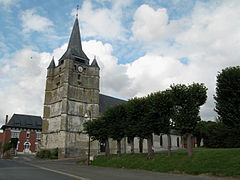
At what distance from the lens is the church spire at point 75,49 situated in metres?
54.2

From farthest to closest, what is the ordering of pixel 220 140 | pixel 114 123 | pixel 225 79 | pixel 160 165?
1. pixel 220 140
2. pixel 114 123
3. pixel 225 79
4. pixel 160 165

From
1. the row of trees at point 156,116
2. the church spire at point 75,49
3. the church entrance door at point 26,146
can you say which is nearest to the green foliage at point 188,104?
the row of trees at point 156,116

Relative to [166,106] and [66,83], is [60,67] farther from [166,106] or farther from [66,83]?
[166,106]

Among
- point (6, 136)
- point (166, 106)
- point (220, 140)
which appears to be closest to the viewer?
point (166, 106)

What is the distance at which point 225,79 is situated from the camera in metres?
22.5

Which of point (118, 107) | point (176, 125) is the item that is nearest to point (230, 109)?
point (176, 125)

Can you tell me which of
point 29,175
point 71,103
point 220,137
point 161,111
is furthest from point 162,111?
point 71,103

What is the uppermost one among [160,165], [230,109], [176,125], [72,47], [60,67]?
→ [72,47]

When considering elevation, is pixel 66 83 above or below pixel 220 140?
above

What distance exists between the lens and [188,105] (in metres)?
23.1

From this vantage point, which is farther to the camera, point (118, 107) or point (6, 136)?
point (6, 136)

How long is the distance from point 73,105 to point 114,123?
1922 cm

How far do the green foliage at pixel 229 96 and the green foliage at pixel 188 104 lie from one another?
1.55 meters

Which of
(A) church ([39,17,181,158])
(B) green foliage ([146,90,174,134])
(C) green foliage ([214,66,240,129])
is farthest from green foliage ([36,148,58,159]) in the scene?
(C) green foliage ([214,66,240,129])
